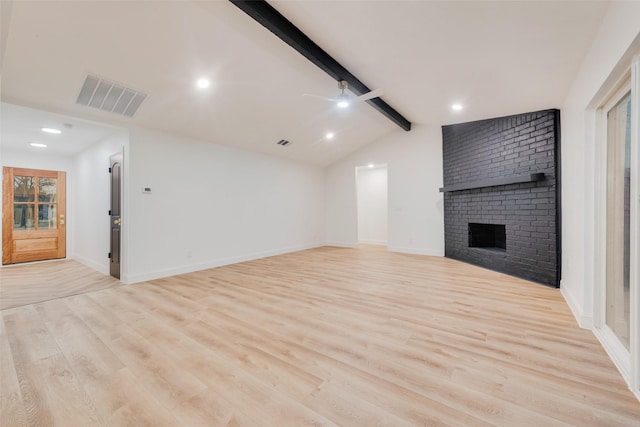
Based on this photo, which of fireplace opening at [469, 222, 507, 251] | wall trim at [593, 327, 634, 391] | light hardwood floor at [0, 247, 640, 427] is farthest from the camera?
fireplace opening at [469, 222, 507, 251]

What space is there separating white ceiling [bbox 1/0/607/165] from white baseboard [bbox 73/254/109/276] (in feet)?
8.14

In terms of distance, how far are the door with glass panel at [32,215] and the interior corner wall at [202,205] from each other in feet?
12.2

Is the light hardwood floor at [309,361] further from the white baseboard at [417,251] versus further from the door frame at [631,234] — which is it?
the white baseboard at [417,251]

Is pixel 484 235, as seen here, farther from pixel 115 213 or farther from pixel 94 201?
pixel 94 201

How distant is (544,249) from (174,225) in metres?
5.87

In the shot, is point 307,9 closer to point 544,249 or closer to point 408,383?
point 408,383

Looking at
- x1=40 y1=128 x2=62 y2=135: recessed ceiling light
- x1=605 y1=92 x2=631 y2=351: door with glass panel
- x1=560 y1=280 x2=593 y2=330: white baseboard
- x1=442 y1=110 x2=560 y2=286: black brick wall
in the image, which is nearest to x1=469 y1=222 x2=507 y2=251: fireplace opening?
x1=442 y1=110 x2=560 y2=286: black brick wall

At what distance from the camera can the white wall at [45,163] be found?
5.33m

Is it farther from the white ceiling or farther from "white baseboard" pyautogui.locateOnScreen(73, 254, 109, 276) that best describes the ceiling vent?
"white baseboard" pyautogui.locateOnScreen(73, 254, 109, 276)

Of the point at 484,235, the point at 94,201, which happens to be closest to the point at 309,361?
the point at 484,235

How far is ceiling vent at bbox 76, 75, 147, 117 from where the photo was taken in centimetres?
302

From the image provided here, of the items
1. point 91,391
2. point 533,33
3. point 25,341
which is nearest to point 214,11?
point 533,33

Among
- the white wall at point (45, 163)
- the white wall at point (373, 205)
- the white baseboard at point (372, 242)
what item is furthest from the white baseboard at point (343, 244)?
the white wall at point (45, 163)

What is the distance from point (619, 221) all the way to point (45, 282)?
7.23 m
